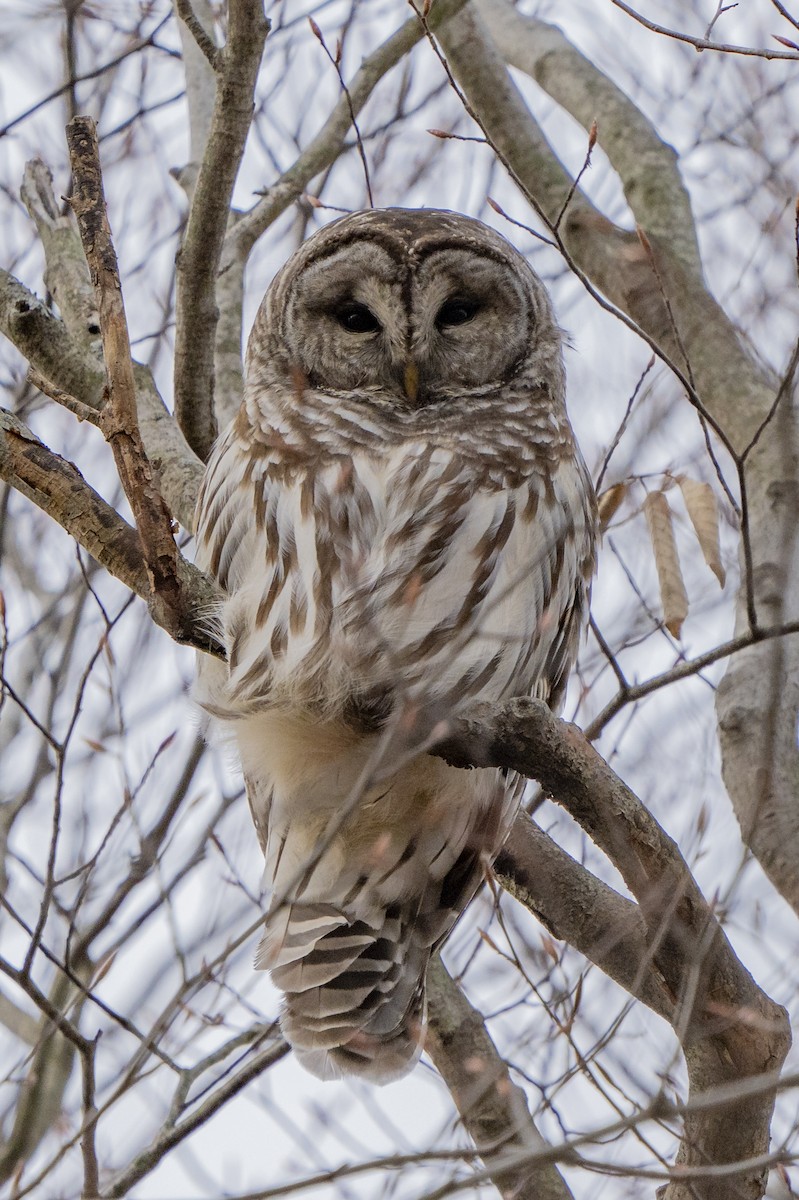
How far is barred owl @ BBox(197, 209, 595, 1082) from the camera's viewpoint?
347 cm

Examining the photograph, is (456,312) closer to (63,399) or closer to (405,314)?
(405,314)

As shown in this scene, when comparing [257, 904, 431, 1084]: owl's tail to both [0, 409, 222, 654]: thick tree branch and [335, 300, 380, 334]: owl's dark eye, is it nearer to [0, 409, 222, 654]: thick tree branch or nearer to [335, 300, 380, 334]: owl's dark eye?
[0, 409, 222, 654]: thick tree branch

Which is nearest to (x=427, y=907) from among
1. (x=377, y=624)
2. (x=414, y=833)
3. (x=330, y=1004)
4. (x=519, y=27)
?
(x=414, y=833)

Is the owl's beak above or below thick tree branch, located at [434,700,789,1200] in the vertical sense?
above

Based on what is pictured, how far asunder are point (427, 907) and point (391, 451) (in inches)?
48.2

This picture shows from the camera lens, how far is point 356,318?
169 inches

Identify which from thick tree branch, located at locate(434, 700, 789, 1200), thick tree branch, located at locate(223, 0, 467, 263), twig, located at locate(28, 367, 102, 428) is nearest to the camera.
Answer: thick tree branch, located at locate(434, 700, 789, 1200)

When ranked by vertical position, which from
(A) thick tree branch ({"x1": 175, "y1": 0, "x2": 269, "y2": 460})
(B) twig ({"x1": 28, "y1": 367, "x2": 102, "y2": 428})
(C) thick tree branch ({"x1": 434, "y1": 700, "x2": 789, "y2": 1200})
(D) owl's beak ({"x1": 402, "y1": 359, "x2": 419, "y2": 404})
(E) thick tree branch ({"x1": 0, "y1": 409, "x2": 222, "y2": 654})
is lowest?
(C) thick tree branch ({"x1": 434, "y1": 700, "x2": 789, "y2": 1200})

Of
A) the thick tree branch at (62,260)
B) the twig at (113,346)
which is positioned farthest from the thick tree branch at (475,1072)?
the thick tree branch at (62,260)

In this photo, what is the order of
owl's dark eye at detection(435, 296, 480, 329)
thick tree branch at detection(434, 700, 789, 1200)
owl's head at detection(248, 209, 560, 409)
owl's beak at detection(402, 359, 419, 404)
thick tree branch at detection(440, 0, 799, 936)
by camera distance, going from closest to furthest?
1. thick tree branch at detection(434, 700, 789, 1200)
2. thick tree branch at detection(440, 0, 799, 936)
3. owl's beak at detection(402, 359, 419, 404)
4. owl's head at detection(248, 209, 560, 409)
5. owl's dark eye at detection(435, 296, 480, 329)

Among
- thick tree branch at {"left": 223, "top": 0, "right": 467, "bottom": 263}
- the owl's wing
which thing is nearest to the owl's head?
thick tree branch at {"left": 223, "top": 0, "right": 467, "bottom": 263}

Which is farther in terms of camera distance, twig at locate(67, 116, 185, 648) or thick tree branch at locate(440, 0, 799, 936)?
thick tree branch at locate(440, 0, 799, 936)

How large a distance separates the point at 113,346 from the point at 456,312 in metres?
1.72

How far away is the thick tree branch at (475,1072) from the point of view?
3580mm
